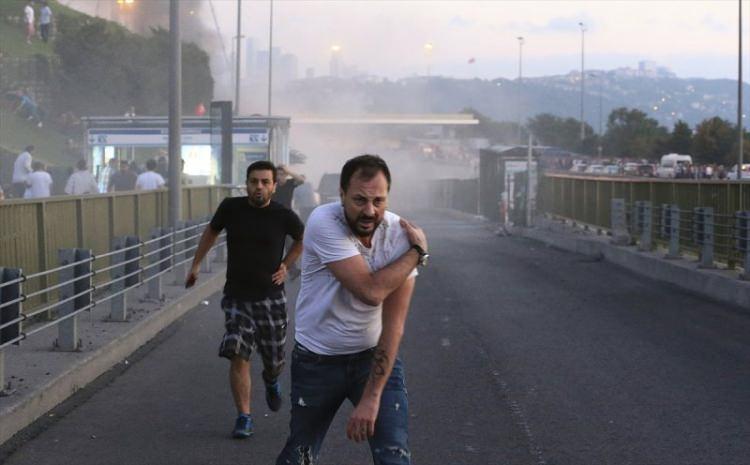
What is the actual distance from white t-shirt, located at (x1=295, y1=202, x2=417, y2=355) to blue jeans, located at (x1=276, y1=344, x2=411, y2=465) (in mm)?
65

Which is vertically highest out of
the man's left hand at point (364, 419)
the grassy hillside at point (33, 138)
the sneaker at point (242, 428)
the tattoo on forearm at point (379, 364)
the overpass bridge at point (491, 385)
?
the grassy hillside at point (33, 138)

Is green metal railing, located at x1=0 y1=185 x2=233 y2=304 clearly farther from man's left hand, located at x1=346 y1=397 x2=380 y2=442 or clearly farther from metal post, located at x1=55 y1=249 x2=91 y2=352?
man's left hand, located at x1=346 y1=397 x2=380 y2=442

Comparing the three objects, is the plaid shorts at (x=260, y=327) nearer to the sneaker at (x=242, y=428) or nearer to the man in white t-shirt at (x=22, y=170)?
the sneaker at (x=242, y=428)

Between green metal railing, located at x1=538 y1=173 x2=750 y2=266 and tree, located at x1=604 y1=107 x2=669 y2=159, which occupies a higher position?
tree, located at x1=604 y1=107 x2=669 y2=159

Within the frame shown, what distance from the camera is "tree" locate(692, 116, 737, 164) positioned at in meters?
75.9

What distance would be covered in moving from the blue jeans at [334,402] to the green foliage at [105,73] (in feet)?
174

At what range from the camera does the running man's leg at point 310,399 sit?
208 inches

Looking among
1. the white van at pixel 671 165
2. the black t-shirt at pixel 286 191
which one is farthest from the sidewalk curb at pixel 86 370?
the white van at pixel 671 165

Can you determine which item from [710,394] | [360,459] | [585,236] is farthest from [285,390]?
[585,236]

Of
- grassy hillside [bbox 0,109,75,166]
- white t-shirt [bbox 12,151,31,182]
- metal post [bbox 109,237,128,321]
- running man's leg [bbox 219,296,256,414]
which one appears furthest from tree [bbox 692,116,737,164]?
running man's leg [bbox 219,296,256,414]

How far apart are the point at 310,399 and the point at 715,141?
73.6 metres

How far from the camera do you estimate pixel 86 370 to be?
10.5m

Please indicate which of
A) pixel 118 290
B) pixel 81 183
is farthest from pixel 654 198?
pixel 118 290

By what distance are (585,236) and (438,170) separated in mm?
84604
